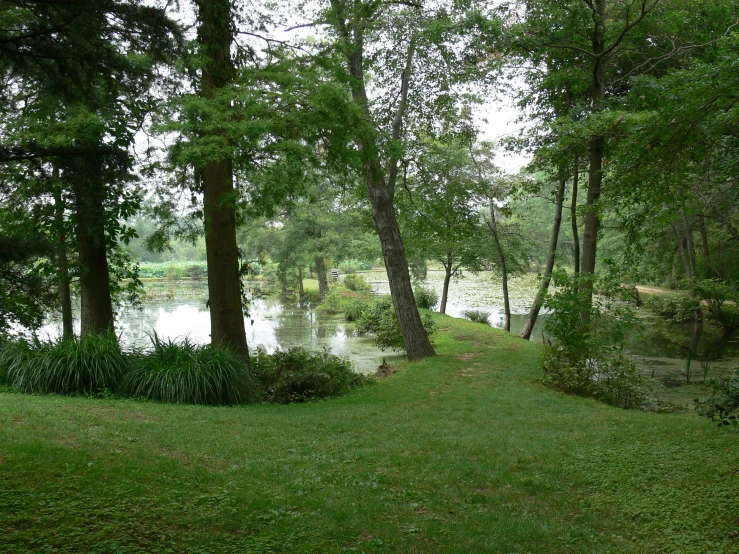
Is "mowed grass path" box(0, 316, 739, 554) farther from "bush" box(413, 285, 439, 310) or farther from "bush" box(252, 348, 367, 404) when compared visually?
"bush" box(413, 285, 439, 310)

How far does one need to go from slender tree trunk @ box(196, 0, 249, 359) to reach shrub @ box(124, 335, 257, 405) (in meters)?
0.72

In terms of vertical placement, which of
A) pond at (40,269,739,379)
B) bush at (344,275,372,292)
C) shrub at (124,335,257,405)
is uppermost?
bush at (344,275,372,292)

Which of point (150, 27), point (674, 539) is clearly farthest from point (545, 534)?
point (150, 27)

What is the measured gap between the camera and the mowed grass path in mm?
3482

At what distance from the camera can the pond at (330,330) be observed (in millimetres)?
14086

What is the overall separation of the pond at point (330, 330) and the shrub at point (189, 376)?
41.3 inches

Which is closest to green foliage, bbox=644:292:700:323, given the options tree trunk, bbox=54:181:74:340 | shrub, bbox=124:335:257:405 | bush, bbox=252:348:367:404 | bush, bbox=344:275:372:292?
bush, bbox=344:275:372:292

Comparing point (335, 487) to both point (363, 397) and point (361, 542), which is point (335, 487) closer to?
point (361, 542)

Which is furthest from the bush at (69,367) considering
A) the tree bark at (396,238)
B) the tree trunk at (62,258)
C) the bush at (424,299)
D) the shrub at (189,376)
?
the bush at (424,299)

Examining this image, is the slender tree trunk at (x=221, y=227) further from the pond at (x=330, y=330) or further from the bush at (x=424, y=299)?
the bush at (x=424, y=299)

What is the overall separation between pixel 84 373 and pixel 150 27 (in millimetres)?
5019

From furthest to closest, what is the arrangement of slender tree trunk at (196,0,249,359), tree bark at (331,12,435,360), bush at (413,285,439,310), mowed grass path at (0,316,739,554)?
bush at (413,285,439,310) → tree bark at (331,12,435,360) → slender tree trunk at (196,0,249,359) → mowed grass path at (0,316,739,554)

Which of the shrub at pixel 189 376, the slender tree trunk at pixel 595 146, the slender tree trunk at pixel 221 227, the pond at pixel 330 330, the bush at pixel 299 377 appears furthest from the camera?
the pond at pixel 330 330

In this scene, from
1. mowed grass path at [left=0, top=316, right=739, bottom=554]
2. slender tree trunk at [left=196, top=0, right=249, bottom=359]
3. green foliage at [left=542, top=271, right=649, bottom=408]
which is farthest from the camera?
green foliage at [left=542, top=271, right=649, bottom=408]
